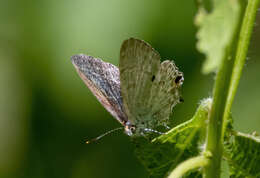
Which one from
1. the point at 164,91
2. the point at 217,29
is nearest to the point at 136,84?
the point at 164,91

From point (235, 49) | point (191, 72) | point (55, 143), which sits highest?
point (235, 49)

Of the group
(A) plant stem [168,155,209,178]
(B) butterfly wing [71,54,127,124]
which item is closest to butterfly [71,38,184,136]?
(B) butterfly wing [71,54,127,124]

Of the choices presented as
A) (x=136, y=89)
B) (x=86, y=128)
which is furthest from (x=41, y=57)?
(x=136, y=89)

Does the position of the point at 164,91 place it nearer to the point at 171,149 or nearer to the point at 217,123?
the point at 171,149

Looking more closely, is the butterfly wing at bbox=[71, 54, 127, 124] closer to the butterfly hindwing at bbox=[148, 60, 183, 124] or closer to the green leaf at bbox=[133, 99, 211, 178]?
the butterfly hindwing at bbox=[148, 60, 183, 124]

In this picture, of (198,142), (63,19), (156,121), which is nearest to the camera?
(198,142)

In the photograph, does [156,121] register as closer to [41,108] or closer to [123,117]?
[123,117]
